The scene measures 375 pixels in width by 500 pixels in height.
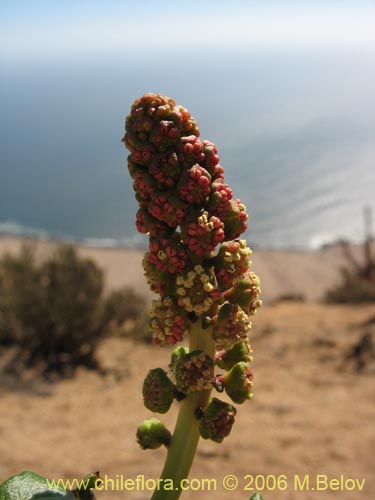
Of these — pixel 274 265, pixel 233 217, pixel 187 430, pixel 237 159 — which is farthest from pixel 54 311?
pixel 237 159

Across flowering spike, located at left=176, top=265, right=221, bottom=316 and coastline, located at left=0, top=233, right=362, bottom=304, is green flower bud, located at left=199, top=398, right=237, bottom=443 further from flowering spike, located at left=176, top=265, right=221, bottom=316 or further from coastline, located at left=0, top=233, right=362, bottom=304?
coastline, located at left=0, top=233, right=362, bottom=304

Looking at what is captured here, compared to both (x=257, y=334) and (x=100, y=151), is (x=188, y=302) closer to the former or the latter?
(x=257, y=334)

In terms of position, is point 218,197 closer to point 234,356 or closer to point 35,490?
point 234,356

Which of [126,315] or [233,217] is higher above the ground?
[126,315]

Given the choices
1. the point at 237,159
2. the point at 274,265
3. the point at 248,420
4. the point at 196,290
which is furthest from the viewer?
the point at 237,159

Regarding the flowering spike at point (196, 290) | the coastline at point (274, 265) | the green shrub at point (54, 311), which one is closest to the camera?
the flowering spike at point (196, 290)

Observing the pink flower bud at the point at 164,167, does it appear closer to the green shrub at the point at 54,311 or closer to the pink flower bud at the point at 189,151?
the pink flower bud at the point at 189,151

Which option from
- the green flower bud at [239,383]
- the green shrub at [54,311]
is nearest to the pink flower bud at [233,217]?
the green flower bud at [239,383]
